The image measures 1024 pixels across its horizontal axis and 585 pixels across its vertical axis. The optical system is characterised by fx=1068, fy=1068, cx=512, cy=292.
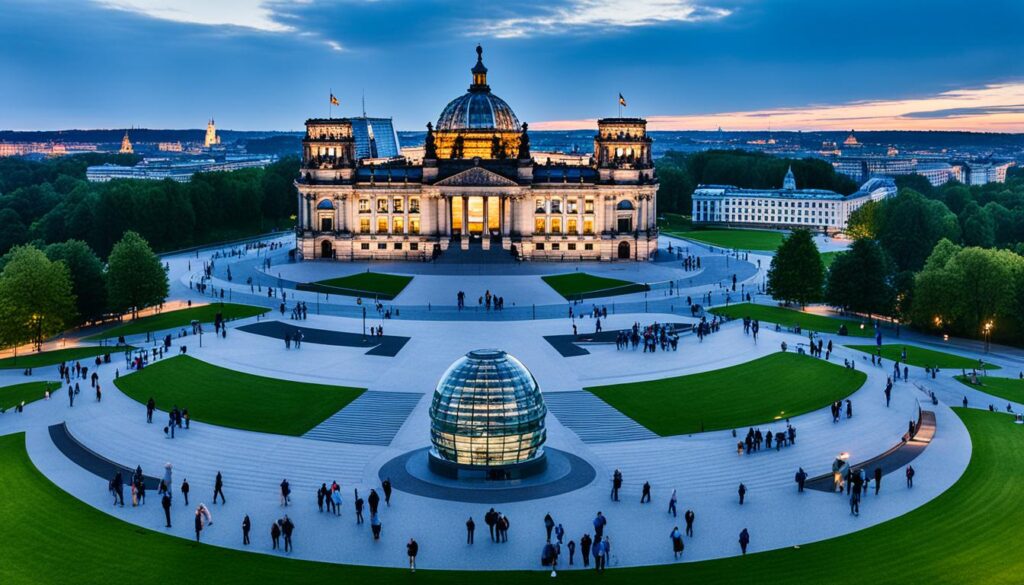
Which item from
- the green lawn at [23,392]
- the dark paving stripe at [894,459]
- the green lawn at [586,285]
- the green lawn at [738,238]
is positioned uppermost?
the green lawn at [738,238]

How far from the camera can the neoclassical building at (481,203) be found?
153250 mm

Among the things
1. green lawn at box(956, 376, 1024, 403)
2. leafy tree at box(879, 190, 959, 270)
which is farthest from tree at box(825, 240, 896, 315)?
leafy tree at box(879, 190, 959, 270)

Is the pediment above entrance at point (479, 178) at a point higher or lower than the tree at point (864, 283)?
higher

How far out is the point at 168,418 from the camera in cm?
6525

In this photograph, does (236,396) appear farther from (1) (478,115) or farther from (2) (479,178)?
(1) (478,115)

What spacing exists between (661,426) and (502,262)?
279 feet

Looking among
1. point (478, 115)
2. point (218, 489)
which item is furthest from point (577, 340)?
point (478, 115)

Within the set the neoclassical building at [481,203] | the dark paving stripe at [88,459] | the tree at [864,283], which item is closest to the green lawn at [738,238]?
the neoclassical building at [481,203]

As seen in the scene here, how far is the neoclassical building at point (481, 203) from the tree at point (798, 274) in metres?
41.9

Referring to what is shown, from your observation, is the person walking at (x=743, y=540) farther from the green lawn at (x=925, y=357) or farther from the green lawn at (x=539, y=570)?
the green lawn at (x=925, y=357)

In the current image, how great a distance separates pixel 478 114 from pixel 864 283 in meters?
81.6

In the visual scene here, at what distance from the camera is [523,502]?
5050cm

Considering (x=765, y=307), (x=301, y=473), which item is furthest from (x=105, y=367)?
(x=765, y=307)

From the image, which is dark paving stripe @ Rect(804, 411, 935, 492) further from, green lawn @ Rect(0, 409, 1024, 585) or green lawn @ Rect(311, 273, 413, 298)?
green lawn @ Rect(311, 273, 413, 298)
